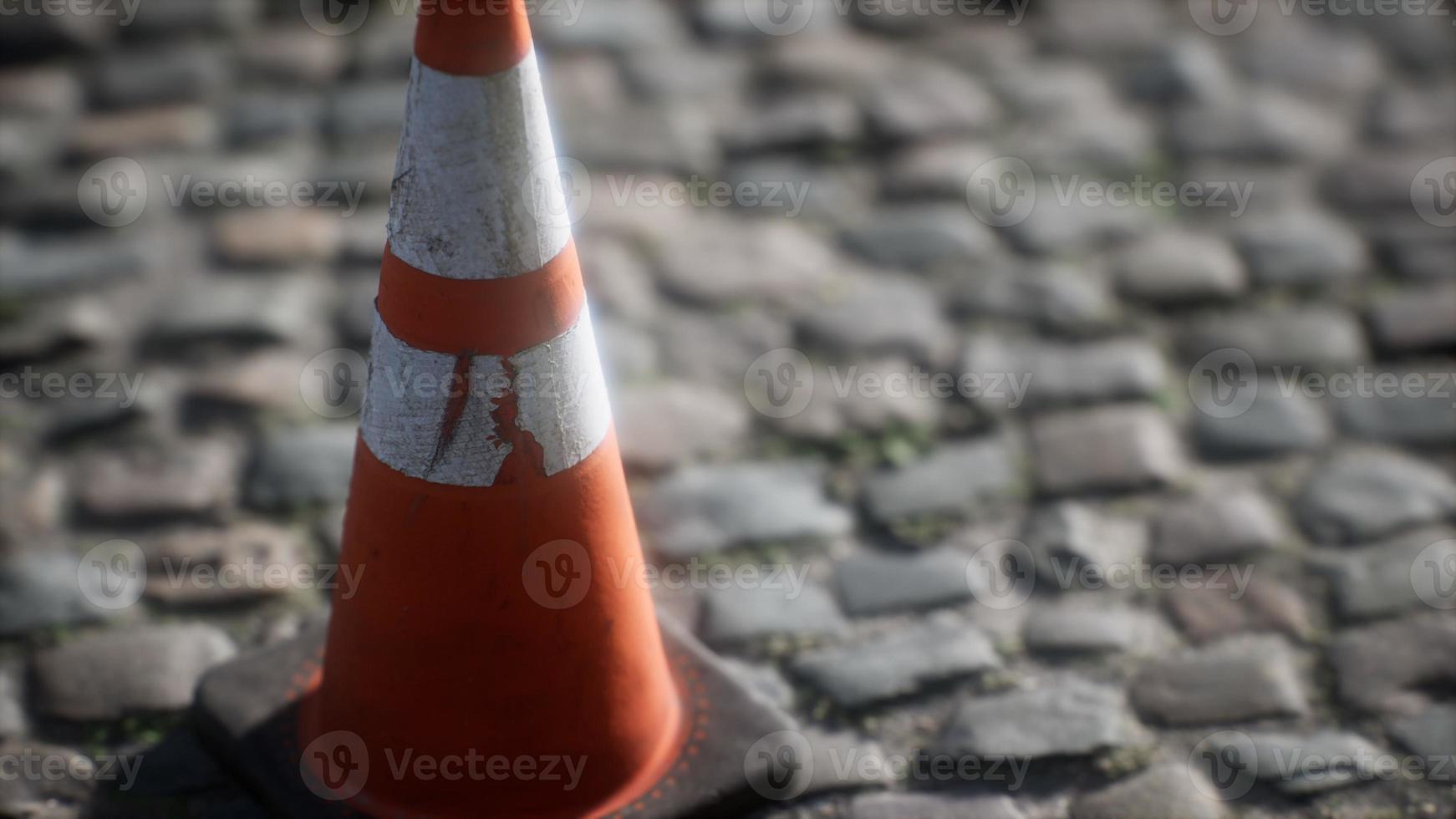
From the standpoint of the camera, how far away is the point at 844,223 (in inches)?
153

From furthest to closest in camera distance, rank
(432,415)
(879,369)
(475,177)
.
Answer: (879,369) → (432,415) → (475,177)

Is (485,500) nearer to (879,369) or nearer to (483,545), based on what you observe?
(483,545)

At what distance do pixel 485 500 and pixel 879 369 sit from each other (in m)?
1.49

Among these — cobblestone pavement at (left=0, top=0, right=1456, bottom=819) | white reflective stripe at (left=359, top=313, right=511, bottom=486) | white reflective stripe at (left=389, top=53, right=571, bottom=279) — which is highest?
white reflective stripe at (left=389, top=53, right=571, bottom=279)

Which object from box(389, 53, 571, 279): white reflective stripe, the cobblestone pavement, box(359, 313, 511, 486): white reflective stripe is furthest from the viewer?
the cobblestone pavement

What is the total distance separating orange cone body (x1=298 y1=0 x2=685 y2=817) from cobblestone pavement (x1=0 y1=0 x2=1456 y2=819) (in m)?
0.12

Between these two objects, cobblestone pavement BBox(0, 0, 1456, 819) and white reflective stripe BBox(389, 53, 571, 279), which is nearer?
white reflective stripe BBox(389, 53, 571, 279)

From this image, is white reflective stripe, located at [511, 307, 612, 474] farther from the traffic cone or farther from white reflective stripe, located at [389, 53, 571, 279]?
white reflective stripe, located at [389, 53, 571, 279]

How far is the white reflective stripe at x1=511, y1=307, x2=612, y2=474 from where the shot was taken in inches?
81.4

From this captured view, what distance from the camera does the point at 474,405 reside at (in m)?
2.05

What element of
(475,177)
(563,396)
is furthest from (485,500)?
(475,177)

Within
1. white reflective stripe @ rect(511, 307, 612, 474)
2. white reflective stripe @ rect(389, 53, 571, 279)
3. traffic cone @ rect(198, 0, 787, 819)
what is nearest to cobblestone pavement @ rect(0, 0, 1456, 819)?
traffic cone @ rect(198, 0, 787, 819)

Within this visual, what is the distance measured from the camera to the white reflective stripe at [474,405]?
80.7 inches

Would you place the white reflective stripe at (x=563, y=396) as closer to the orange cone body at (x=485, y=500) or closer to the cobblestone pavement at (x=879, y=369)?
the orange cone body at (x=485, y=500)
